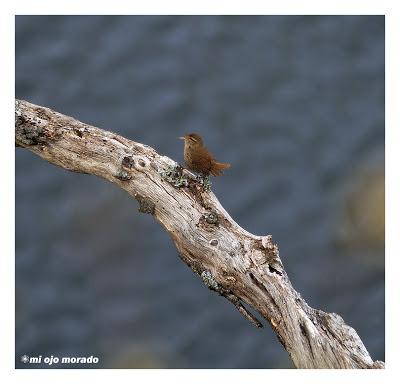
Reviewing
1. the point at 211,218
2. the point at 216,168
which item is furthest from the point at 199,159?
the point at 211,218

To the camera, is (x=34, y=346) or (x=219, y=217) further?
(x=34, y=346)

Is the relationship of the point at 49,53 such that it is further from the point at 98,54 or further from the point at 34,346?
the point at 34,346

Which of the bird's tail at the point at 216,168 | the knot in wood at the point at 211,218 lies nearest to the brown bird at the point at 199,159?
the bird's tail at the point at 216,168

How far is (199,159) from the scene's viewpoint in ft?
16.4

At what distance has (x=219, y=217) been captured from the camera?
4.79m

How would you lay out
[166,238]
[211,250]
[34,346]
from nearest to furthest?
[211,250], [34,346], [166,238]

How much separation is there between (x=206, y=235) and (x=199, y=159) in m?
0.56

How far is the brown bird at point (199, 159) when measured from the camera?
499cm

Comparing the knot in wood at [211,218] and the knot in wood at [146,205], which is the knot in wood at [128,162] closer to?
the knot in wood at [146,205]

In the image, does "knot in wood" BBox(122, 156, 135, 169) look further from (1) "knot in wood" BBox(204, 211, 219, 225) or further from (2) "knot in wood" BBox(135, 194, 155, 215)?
(1) "knot in wood" BBox(204, 211, 219, 225)

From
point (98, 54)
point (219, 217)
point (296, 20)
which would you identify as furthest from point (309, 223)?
point (219, 217)
